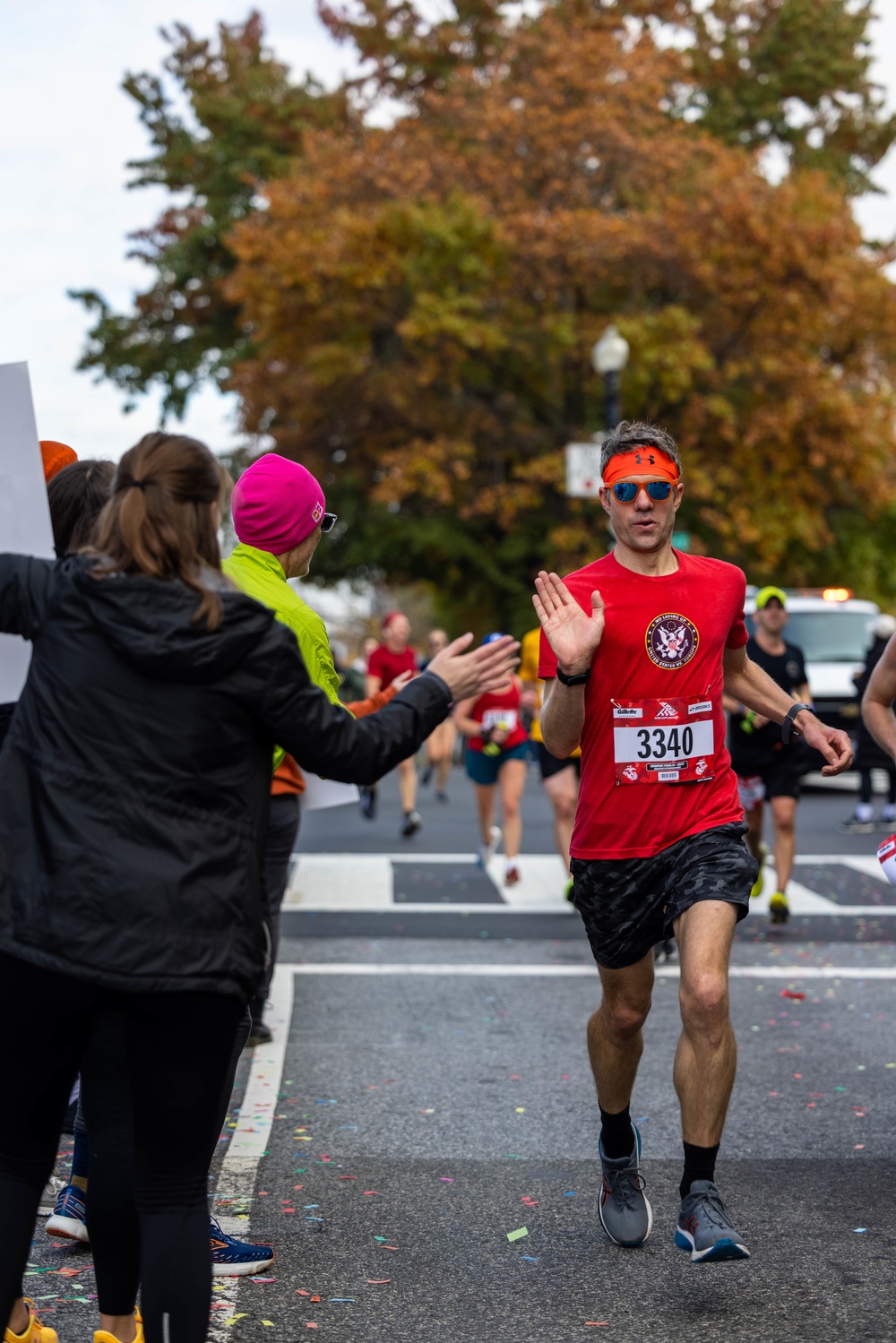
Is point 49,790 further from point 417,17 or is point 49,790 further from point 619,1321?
point 417,17

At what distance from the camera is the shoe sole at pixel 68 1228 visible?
430 centimetres

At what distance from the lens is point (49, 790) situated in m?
2.76

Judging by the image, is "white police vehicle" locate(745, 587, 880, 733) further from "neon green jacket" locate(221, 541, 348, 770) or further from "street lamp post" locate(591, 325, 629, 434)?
"neon green jacket" locate(221, 541, 348, 770)

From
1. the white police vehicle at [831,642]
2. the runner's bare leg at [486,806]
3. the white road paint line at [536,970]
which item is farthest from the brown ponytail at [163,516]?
the white police vehicle at [831,642]

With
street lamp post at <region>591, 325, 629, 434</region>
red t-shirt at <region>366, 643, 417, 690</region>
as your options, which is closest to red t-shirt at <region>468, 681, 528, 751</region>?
red t-shirt at <region>366, 643, 417, 690</region>

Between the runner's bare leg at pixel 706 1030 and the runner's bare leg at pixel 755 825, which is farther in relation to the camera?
the runner's bare leg at pixel 755 825

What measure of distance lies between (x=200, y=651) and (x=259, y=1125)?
10.7 ft

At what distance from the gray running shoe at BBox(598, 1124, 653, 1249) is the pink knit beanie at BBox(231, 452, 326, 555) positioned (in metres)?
1.81

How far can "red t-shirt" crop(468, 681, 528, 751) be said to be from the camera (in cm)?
1135

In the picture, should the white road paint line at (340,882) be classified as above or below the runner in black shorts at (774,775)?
below

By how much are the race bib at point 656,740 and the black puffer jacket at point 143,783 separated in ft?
5.18

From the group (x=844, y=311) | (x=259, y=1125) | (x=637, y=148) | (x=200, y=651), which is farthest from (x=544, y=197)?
(x=200, y=651)

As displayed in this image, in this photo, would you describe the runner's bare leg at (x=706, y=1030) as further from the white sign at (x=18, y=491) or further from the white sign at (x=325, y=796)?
the white sign at (x=18, y=491)

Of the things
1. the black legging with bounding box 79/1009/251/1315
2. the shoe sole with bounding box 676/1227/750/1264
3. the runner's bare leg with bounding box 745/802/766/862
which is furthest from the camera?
the runner's bare leg with bounding box 745/802/766/862
